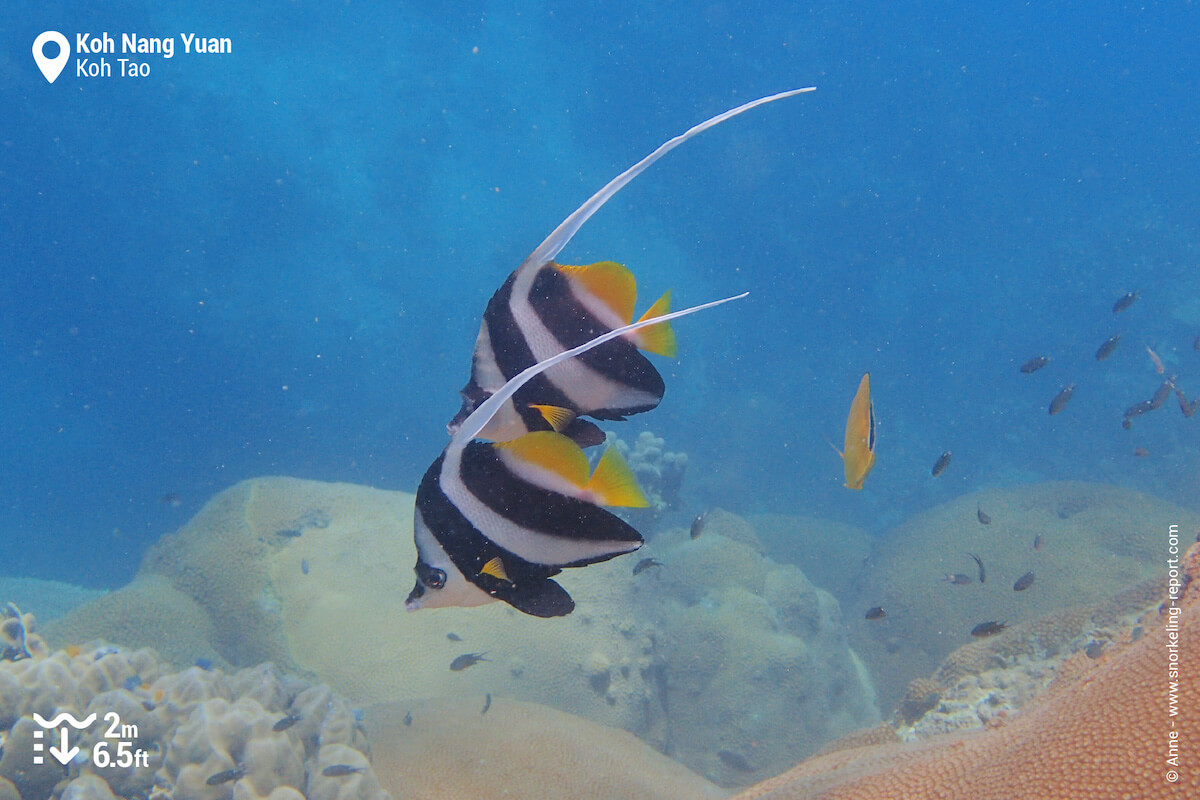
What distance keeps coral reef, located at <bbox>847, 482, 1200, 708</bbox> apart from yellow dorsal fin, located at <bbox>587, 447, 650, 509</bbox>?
7945 mm

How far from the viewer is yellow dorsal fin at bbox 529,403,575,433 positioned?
2.93ft

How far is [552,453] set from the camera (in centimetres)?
75

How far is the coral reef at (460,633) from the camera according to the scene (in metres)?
5.80

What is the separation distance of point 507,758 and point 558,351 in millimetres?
3575

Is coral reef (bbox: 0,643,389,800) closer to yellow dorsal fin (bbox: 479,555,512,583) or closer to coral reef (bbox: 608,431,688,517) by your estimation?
yellow dorsal fin (bbox: 479,555,512,583)

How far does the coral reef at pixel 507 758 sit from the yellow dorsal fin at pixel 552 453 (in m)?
3.41

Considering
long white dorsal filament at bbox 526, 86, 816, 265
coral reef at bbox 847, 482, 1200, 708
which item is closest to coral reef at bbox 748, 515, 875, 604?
coral reef at bbox 847, 482, 1200, 708

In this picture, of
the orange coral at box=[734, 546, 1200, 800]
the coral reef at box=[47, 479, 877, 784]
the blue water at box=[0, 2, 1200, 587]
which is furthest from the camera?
the blue water at box=[0, 2, 1200, 587]

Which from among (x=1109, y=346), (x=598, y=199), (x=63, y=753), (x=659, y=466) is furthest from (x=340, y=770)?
(x=1109, y=346)

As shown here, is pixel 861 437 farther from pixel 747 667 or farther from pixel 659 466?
pixel 659 466

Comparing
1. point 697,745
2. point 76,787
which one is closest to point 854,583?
point 697,745

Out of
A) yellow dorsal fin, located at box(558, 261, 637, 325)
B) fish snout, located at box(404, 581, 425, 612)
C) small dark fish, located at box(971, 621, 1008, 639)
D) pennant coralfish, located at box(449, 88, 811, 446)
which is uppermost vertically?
yellow dorsal fin, located at box(558, 261, 637, 325)

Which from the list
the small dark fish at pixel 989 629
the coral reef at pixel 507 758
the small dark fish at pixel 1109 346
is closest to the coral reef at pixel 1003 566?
the small dark fish at pixel 1109 346

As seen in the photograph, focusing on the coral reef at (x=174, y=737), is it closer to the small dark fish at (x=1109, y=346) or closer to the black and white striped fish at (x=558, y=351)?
the black and white striped fish at (x=558, y=351)
